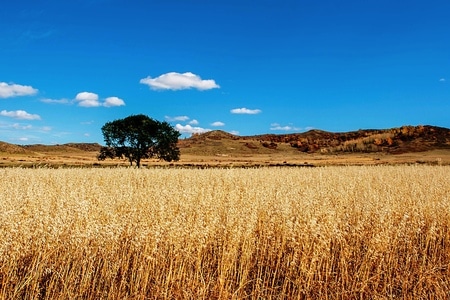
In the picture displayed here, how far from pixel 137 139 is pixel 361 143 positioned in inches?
1946

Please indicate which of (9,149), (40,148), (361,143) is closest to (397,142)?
(361,143)

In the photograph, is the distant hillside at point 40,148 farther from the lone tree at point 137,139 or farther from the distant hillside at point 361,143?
Result: the lone tree at point 137,139

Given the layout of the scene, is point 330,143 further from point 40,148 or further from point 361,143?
point 40,148

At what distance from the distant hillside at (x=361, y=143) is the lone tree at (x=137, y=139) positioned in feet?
134

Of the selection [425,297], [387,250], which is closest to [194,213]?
[387,250]

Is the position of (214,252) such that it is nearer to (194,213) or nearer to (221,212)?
(194,213)

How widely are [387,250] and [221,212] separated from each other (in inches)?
142

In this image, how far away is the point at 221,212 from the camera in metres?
8.14

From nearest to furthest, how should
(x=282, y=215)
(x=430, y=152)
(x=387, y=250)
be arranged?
(x=387, y=250), (x=282, y=215), (x=430, y=152)

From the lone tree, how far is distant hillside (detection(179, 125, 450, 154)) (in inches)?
1610

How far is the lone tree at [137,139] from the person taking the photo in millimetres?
37719

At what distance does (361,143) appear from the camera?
233 ft

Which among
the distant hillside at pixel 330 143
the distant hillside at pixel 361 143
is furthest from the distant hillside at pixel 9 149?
the distant hillside at pixel 361 143

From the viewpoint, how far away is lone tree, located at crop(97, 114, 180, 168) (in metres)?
37.7
